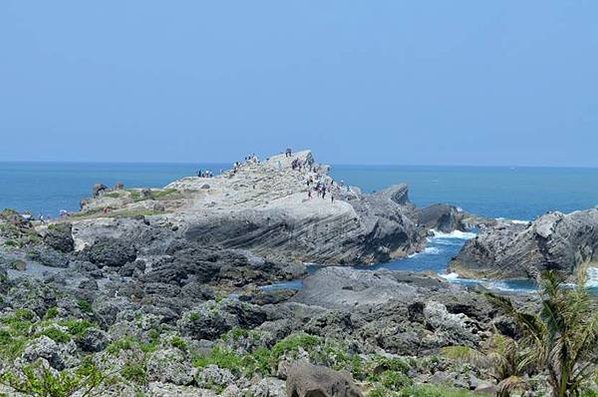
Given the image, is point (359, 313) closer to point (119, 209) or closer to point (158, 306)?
point (158, 306)

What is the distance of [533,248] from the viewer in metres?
70.1

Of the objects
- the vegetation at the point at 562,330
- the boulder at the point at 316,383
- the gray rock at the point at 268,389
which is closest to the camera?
the vegetation at the point at 562,330

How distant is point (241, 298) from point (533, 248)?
3006 cm

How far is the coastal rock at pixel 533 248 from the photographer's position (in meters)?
68.8

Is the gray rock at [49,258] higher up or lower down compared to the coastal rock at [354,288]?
higher up

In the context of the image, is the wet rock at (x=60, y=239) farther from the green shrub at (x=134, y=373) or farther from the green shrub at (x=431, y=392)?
the green shrub at (x=431, y=392)

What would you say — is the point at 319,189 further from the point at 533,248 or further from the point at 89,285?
the point at 89,285

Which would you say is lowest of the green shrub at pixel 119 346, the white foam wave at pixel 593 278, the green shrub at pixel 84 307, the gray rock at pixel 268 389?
the white foam wave at pixel 593 278

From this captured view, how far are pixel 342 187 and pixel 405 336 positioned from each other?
65.5 metres

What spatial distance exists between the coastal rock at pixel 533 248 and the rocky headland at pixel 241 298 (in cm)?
21

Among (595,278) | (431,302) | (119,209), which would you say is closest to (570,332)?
(431,302)

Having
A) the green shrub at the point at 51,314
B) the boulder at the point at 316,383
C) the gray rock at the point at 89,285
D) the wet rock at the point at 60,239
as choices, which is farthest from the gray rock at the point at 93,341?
the wet rock at the point at 60,239

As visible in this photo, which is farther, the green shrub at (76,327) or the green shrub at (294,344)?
the green shrub at (76,327)

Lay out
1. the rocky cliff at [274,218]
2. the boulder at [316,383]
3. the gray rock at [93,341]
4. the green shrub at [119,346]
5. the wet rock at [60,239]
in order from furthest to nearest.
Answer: the rocky cliff at [274,218], the wet rock at [60,239], the gray rock at [93,341], the green shrub at [119,346], the boulder at [316,383]
